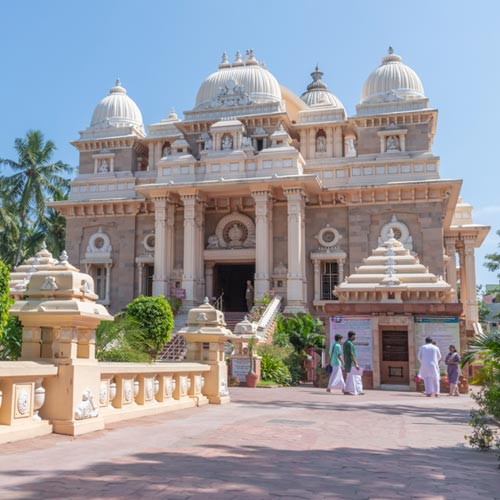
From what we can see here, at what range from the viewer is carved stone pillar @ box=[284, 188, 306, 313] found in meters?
27.7

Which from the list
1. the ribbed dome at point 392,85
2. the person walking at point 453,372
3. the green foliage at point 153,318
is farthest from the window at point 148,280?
the person walking at point 453,372

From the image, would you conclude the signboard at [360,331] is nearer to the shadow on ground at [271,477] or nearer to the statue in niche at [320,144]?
the shadow on ground at [271,477]

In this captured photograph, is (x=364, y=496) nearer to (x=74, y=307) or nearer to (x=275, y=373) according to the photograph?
(x=74, y=307)

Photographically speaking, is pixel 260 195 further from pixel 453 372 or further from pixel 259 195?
pixel 453 372

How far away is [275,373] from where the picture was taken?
20.1 m

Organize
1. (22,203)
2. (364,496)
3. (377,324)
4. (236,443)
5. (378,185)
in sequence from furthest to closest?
(22,203), (378,185), (377,324), (236,443), (364,496)

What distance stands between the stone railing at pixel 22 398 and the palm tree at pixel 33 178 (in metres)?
32.2

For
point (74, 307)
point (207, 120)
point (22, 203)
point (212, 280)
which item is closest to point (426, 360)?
point (74, 307)

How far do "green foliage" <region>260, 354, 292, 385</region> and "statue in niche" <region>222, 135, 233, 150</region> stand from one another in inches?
511

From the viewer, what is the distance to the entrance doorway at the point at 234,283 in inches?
1352

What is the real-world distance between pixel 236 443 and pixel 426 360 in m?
10.7

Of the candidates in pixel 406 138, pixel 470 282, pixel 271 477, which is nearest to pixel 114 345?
pixel 271 477

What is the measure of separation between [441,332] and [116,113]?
23558 mm

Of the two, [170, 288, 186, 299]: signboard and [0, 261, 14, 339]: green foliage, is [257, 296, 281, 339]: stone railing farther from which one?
[0, 261, 14, 339]: green foliage
